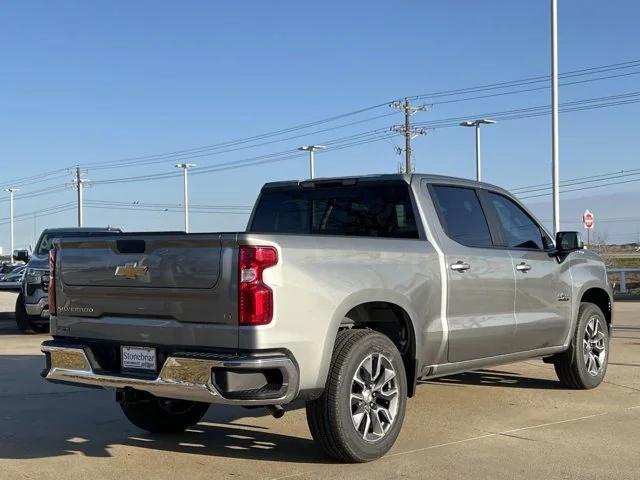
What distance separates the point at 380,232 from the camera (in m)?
6.40

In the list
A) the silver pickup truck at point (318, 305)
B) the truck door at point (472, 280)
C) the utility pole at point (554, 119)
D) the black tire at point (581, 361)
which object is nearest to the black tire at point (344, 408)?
the silver pickup truck at point (318, 305)

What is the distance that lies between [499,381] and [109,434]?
4.24m

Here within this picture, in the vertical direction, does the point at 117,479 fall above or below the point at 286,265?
below

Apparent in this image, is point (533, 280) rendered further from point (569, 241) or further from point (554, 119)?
point (554, 119)

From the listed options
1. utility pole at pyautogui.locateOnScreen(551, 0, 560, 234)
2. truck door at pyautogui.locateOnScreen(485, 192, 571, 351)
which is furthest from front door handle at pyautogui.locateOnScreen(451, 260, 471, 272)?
utility pole at pyautogui.locateOnScreen(551, 0, 560, 234)

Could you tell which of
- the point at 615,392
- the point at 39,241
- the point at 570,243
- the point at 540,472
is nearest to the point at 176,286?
the point at 540,472

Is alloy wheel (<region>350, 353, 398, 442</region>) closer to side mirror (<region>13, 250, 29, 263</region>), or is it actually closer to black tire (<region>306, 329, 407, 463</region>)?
black tire (<region>306, 329, 407, 463</region>)

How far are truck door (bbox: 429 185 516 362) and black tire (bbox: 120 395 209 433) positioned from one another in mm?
2122

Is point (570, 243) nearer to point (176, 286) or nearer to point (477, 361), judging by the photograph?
point (477, 361)

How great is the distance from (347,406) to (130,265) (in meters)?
1.65

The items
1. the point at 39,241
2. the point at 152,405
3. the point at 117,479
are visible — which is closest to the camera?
the point at 117,479

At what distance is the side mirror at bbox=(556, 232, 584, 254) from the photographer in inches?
293

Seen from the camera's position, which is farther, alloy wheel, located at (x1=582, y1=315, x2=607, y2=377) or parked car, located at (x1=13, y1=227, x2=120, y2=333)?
parked car, located at (x1=13, y1=227, x2=120, y2=333)

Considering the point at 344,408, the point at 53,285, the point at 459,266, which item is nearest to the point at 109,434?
the point at 53,285
